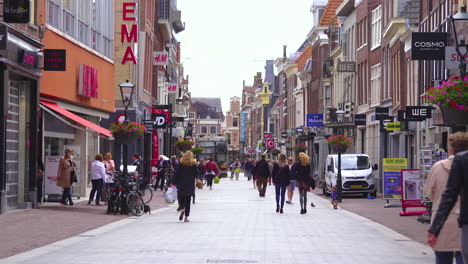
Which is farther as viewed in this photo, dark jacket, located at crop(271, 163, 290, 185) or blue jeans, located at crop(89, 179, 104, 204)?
blue jeans, located at crop(89, 179, 104, 204)

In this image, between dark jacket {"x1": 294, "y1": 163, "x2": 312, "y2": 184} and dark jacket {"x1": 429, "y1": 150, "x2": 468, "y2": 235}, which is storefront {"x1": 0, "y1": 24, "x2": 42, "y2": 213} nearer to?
dark jacket {"x1": 294, "y1": 163, "x2": 312, "y2": 184}

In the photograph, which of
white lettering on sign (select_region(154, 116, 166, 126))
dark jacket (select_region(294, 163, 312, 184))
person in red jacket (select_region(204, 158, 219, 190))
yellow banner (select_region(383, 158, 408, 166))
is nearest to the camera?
dark jacket (select_region(294, 163, 312, 184))

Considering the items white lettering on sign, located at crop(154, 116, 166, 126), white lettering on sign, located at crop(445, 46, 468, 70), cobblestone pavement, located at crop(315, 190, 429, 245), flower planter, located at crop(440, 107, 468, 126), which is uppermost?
white lettering on sign, located at crop(445, 46, 468, 70)

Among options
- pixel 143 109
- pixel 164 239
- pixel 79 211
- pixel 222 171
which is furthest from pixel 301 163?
pixel 222 171

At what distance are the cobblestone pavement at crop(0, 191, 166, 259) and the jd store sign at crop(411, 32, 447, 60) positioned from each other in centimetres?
845

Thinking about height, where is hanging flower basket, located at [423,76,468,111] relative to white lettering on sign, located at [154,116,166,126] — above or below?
below

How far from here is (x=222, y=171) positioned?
89.9m

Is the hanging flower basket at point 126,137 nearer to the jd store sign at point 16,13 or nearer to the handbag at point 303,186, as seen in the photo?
the handbag at point 303,186

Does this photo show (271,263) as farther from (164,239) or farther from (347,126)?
(347,126)

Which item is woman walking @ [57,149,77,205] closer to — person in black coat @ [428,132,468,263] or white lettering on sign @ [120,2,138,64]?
white lettering on sign @ [120,2,138,64]

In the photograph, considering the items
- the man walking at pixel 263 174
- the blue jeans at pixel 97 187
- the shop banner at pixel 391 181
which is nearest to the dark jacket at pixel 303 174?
the shop banner at pixel 391 181

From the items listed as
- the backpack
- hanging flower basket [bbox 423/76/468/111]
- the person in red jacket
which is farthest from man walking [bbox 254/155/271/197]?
hanging flower basket [bbox 423/76/468/111]

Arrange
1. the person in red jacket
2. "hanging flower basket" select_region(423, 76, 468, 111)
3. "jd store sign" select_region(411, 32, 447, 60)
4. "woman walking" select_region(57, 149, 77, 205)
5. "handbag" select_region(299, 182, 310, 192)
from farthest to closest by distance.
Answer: the person in red jacket
"woman walking" select_region(57, 149, 77, 205)
"handbag" select_region(299, 182, 310, 192)
"jd store sign" select_region(411, 32, 447, 60)
"hanging flower basket" select_region(423, 76, 468, 111)

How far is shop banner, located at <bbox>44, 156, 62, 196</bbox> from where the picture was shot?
1123 inches
